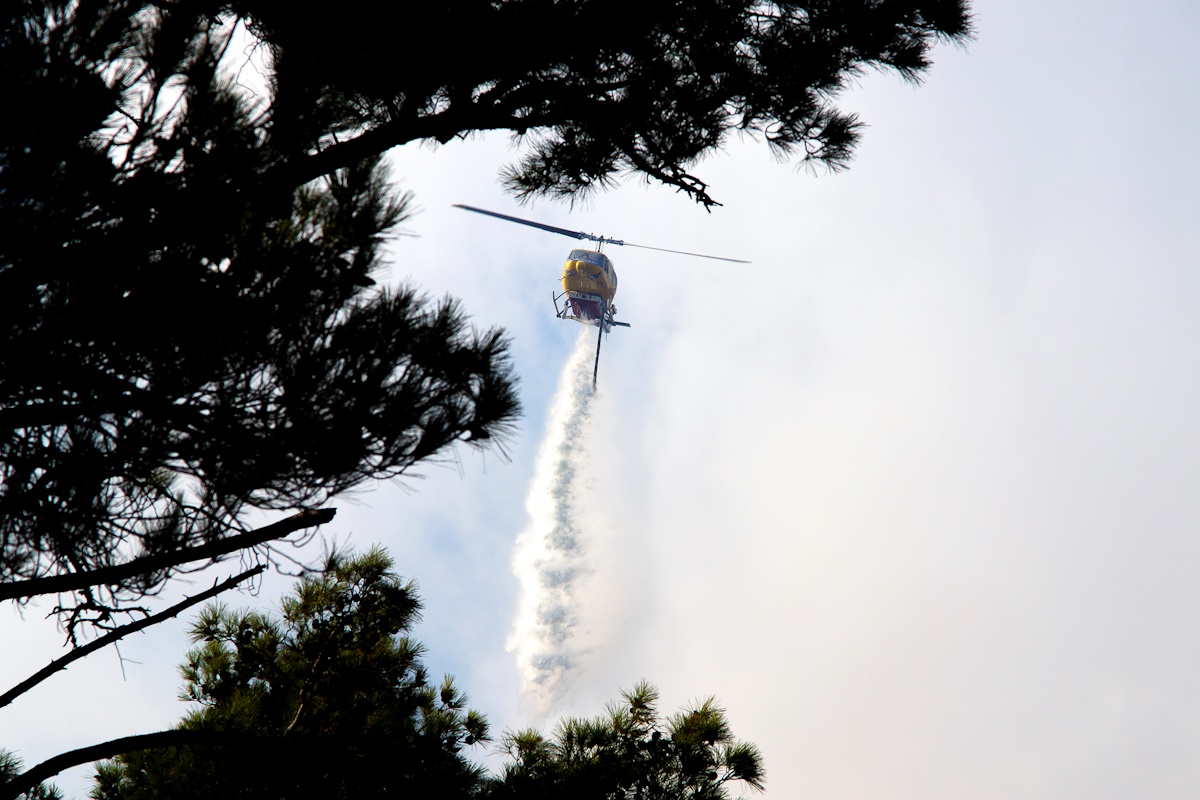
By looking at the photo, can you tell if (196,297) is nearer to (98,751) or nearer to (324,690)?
(98,751)

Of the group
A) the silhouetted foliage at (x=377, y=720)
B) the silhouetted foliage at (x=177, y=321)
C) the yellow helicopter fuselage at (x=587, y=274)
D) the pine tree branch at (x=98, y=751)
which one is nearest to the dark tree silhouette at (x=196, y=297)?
the silhouetted foliage at (x=177, y=321)

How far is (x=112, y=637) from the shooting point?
307 cm

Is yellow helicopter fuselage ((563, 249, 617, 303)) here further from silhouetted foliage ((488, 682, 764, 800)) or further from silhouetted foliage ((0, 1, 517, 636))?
silhouetted foliage ((0, 1, 517, 636))

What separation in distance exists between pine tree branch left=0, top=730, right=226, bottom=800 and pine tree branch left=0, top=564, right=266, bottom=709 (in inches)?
10.3

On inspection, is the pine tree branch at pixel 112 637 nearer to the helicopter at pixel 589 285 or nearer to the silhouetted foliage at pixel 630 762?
the silhouetted foliage at pixel 630 762

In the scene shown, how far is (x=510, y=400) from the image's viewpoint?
3.41 metres

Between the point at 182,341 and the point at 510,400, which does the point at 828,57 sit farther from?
the point at 182,341

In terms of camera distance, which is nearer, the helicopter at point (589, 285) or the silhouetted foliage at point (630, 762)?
the silhouetted foliage at point (630, 762)

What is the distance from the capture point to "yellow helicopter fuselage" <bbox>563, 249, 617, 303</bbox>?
29.3 meters

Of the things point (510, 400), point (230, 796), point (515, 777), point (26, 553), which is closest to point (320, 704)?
point (230, 796)

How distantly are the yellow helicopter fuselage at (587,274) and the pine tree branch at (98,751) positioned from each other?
26776 mm

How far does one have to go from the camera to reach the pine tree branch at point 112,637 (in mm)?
2946

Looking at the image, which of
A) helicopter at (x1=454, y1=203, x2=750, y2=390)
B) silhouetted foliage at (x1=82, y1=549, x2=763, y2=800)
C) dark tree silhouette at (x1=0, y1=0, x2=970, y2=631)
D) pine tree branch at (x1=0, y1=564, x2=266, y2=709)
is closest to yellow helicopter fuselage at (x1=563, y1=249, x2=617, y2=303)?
helicopter at (x1=454, y1=203, x2=750, y2=390)

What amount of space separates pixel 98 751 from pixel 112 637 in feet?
1.30
